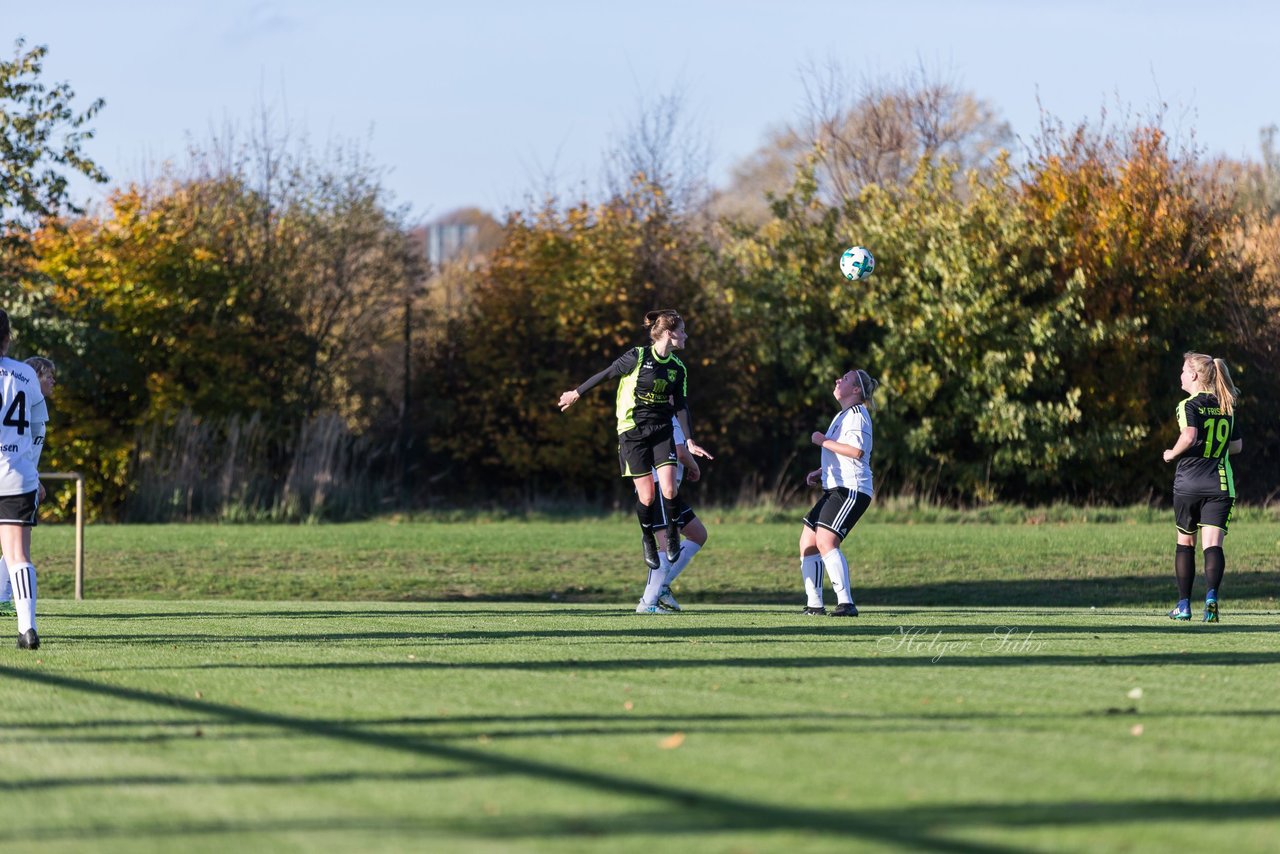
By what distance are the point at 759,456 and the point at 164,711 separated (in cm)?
2373

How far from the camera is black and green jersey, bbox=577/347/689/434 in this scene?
11945mm

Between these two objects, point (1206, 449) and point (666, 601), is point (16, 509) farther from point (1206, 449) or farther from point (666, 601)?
point (1206, 449)

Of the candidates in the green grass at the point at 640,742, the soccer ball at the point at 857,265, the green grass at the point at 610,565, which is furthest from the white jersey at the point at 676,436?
the soccer ball at the point at 857,265

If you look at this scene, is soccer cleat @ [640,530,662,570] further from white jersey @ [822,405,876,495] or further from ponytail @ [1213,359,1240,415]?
ponytail @ [1213,359,1240,415]

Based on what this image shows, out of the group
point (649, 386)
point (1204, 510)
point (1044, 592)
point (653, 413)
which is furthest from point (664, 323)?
point (1044, 592)

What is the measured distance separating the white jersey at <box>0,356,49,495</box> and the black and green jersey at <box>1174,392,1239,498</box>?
7.74 metres

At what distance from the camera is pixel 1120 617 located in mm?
11945

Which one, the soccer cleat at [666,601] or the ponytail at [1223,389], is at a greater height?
the ponytail at [1223,389]

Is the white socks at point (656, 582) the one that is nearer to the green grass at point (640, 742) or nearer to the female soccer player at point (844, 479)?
the female soccer player at point (844, 479)

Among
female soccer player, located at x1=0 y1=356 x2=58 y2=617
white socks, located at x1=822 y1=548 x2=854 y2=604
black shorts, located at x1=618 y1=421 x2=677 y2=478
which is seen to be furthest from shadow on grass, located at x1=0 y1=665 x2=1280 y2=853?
female soccer player, located at x1=0 y1=356 x2=58 y2=617

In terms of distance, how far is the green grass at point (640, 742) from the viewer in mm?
4086

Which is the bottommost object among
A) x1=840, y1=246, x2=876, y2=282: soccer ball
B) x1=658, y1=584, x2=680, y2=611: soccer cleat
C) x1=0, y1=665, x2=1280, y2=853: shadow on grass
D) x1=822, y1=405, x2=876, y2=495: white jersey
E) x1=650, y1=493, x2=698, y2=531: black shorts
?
x1=0, y1=665, x2=1280, y2=853: shadow on grass

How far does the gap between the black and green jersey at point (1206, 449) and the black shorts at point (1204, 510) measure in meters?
0.05

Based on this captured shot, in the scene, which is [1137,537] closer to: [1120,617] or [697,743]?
[1120,617]
